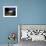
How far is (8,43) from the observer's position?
14.3ft

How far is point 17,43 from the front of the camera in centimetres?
437

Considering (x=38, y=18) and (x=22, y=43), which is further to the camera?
(x=38, y=18)

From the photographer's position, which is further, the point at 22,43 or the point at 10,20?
the point at 10,20

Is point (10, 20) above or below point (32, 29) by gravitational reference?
above


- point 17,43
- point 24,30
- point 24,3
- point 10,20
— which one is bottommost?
point 17,43

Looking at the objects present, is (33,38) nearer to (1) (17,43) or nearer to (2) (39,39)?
(2) (39,39)

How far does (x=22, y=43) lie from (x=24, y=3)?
138 centimetres

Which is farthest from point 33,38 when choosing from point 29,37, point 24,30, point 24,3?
point 24,3

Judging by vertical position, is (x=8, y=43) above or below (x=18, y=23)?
below

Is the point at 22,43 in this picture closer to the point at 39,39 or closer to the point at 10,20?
the point at 39,39

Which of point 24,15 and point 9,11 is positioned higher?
point 9,11

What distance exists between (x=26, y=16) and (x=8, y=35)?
2.99 feet

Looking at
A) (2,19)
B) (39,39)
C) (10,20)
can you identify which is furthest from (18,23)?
(39,39)

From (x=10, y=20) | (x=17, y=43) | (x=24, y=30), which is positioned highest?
(x=10, y=20)
